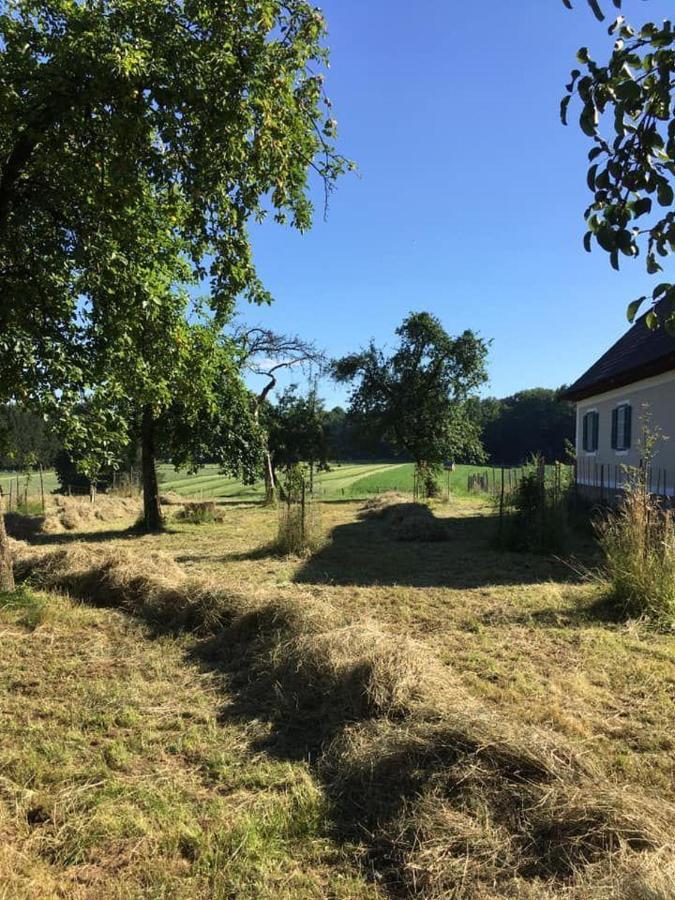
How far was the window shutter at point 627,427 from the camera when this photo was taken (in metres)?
15.0

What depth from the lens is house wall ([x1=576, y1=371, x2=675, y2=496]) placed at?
12.8 meters

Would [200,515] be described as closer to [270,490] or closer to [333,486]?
[270,490]

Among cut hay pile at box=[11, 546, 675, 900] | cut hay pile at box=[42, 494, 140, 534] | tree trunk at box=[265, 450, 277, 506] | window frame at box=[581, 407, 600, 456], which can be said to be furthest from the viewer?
tree trunk at box=[265, 450, 277, 506]

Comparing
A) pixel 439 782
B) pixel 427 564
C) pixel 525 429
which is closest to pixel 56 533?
pixel 427 564

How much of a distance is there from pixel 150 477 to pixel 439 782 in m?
15.0

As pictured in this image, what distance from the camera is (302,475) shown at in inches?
542

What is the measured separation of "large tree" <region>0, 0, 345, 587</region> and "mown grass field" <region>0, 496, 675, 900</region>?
3.12 metres

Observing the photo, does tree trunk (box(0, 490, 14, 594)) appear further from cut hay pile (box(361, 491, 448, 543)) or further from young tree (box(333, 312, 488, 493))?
young tree (box(333, 312, 488, 493))

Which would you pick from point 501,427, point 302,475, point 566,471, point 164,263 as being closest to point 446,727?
point 164,263

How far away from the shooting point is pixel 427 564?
34.5 ft

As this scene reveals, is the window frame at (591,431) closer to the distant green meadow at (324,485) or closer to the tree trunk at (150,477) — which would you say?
the distant green meadow at (324,485)

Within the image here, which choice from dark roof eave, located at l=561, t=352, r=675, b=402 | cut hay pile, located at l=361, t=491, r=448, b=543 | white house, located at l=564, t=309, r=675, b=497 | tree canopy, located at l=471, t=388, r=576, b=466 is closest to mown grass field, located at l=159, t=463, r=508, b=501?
white house, located at l=564, t=309, r=675, b=497

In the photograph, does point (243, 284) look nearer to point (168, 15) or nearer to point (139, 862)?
point (168, 15)

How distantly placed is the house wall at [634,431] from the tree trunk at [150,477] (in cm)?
1131
